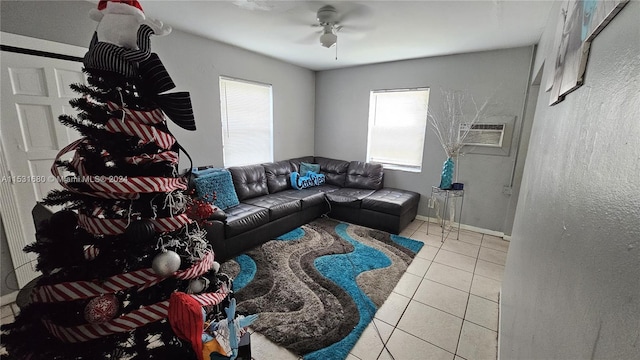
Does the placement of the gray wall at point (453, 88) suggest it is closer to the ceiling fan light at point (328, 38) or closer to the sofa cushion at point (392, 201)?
the sofa cushion at point (392, 201)

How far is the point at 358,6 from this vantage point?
209 centimetres

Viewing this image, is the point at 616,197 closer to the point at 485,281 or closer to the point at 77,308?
the point at 77,308

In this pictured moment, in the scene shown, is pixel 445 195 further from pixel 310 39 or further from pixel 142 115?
pixel 142 115

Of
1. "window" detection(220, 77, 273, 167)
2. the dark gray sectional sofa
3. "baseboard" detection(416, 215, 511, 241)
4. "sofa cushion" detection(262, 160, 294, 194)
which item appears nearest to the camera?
the dark gray sectional sofa

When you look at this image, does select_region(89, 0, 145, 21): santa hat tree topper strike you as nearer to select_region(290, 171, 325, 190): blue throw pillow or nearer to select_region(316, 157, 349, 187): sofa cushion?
select_region(290, 171, 325, 190): blue throw pillow

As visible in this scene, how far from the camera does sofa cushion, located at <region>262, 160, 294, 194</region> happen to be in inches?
148

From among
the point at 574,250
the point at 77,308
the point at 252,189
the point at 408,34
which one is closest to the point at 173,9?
the point at 252,189

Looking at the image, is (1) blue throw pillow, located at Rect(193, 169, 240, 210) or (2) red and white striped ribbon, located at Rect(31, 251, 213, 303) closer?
(2) red and white striped ribbon, located at Rect(31, 251, 213, 303)

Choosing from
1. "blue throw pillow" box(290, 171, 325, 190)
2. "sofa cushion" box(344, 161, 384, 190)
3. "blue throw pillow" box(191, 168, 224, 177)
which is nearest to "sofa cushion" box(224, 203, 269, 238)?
"blue throw pillow" box(191, 168, 224, 177)

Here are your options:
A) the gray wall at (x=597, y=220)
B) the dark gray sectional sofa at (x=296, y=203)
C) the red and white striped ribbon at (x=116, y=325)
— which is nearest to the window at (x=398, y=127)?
the dark gray sectional sofa at (x=296, y=203)

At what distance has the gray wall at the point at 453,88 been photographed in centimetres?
309

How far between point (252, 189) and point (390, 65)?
9.39 ft

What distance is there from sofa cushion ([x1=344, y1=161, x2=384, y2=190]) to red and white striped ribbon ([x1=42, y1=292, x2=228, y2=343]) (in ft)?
11.3

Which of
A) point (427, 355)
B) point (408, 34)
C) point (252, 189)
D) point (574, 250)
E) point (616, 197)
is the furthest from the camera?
point (252, 189)
